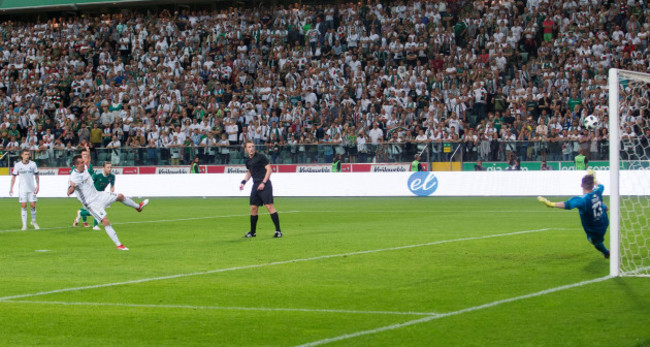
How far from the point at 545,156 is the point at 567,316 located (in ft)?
78.8

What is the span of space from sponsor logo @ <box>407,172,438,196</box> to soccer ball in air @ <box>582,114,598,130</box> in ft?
18.8

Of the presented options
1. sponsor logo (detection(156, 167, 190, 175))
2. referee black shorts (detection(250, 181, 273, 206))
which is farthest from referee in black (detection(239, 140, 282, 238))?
sponsor logo (detection(156, 167, 190, 175))

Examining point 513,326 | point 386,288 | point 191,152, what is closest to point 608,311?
point 513,326

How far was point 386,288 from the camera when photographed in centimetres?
1091

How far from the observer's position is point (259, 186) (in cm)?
1831

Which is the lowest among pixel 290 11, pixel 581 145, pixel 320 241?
pixel 320 241

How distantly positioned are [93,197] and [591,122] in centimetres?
2065

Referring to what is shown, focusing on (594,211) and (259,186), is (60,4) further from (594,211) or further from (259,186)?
(594,211)

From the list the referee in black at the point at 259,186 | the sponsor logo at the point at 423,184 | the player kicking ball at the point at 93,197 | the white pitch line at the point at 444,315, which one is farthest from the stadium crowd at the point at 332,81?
the white pitch line at the point at 444,315

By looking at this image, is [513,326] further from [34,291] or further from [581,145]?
[581,145]

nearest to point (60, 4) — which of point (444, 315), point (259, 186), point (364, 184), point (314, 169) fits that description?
point (314, 169)

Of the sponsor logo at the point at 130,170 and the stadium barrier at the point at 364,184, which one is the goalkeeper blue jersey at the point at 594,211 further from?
the sponsor logo at the point at 130,170

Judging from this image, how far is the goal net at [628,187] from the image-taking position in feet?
37.9

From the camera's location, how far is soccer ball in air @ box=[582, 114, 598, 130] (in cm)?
3164
